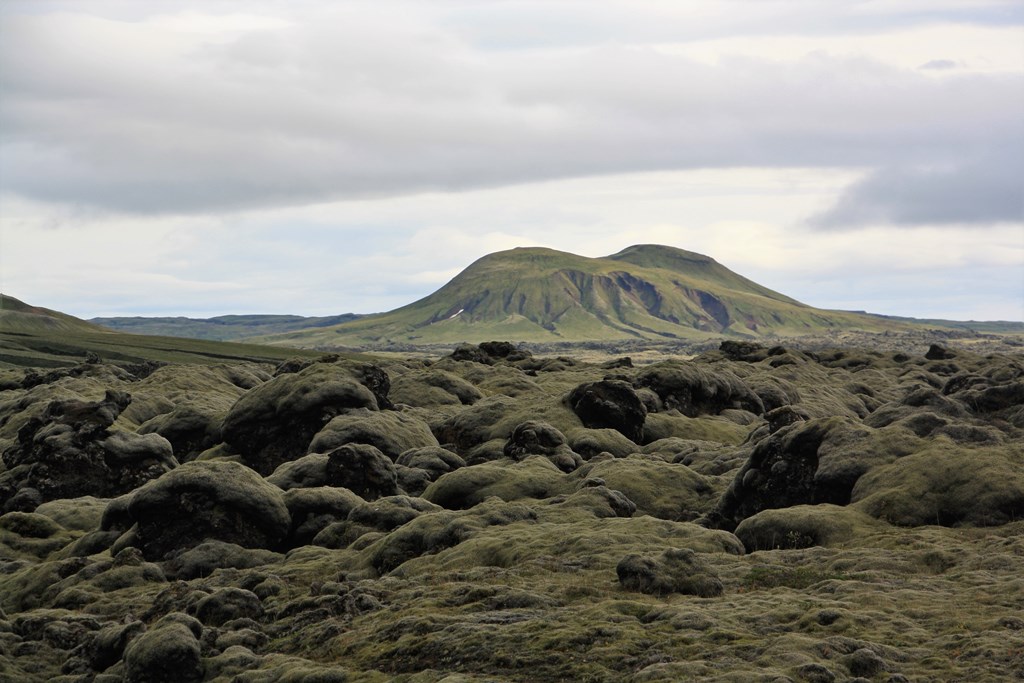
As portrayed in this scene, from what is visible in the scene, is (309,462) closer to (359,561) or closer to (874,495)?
(359,561)

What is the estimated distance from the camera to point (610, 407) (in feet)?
308

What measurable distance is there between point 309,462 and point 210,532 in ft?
40.1

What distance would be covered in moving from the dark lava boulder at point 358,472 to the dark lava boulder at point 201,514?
7.59m

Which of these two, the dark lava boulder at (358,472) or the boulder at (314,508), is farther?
the dark lava boulder at (358,472)

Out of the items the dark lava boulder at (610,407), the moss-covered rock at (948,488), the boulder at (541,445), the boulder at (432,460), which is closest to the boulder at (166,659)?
the moss-covered rock at (948,488)

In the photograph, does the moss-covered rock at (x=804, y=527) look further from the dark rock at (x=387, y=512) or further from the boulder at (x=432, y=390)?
the boulder at (x=432, y=390)

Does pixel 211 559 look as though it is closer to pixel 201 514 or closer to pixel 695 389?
pixel 201 514

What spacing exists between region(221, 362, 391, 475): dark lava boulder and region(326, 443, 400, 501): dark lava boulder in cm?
2034

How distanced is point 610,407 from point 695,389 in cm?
2640

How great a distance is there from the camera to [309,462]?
7069 centimetres

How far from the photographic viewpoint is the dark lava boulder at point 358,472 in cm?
6825

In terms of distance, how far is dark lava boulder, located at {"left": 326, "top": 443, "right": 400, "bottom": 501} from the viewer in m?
68.2

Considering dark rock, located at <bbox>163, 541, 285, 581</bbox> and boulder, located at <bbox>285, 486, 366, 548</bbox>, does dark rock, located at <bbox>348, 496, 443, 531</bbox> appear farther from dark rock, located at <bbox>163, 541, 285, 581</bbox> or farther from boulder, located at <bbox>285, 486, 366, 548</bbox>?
dark rock, located at <bbox>163, 541, 285, 581</bbox>

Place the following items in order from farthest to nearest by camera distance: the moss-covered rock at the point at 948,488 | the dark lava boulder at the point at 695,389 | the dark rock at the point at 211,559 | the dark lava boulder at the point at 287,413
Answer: the dark lava boulder at the point at 695,389
the dark lava boulder at the point at 287,413
the dark rock at the point at 211,559
the moss-covered rock at the point at 948,488
